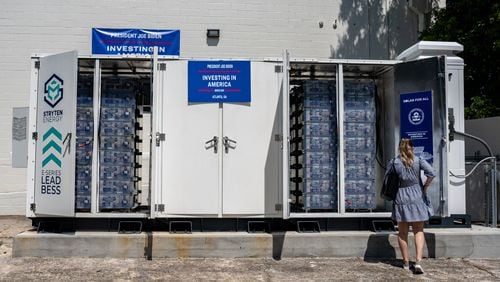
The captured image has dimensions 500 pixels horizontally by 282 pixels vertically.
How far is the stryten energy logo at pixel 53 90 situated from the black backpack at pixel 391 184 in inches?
178

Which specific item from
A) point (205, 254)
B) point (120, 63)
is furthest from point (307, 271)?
point (120, 63)

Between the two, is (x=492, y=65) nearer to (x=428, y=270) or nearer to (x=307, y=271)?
(x=428, y=270)

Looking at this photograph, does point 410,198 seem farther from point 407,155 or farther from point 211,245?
point 211,245

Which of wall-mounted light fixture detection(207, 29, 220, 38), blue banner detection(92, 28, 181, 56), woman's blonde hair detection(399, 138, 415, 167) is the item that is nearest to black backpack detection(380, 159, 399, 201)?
woman's blonde hair detection(399, 138, 415, 167)

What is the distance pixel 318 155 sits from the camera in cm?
716

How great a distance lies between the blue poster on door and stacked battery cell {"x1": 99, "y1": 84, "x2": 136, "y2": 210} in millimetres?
3989

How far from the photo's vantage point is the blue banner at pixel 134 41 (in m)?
10.8

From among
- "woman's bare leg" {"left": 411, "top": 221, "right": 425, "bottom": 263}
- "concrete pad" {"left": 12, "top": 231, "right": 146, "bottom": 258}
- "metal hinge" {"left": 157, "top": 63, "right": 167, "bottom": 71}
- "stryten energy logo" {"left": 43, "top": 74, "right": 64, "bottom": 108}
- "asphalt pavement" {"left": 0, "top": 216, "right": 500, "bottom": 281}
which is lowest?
"asphalt pavement" {"left": 0, "top": 216, "right": 500, "bottom": 281}

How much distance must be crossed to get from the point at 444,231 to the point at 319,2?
20.7 ft

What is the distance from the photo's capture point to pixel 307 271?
6.21 meters

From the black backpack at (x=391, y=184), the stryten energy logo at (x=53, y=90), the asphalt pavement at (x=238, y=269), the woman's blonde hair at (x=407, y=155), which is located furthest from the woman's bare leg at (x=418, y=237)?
the stryten energy logo at (x=53, y=90)

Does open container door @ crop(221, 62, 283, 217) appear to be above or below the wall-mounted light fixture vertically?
below

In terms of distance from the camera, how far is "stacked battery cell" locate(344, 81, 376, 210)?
23.6ft

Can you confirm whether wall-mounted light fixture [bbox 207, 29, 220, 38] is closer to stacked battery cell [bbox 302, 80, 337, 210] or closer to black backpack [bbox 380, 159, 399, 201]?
stacked battery cell [bbox 302, 80, 337, 210]
